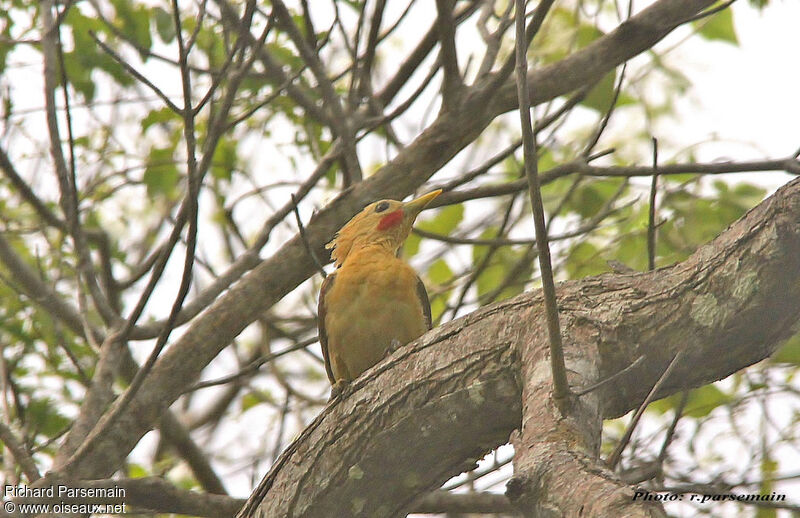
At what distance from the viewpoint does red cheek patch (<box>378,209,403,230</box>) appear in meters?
4.97

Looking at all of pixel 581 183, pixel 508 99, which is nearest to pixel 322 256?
pixel 508 99

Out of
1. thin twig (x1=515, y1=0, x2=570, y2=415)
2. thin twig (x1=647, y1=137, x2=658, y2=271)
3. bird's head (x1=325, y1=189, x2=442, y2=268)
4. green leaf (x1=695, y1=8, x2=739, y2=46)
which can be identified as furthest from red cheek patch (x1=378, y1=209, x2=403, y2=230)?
thin twig (x1=515, y1=0, x2=570, y2=415)

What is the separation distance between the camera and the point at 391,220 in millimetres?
4984

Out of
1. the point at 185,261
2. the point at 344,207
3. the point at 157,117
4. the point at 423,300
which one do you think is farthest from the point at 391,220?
the point at 185,261

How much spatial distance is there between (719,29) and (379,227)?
2320mm

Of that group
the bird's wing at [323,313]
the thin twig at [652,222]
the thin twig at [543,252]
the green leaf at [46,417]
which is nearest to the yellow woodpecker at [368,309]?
the bird's wing at [323,313]

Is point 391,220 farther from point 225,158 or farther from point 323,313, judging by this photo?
point 225,158

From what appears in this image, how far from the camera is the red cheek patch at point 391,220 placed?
16.3ft

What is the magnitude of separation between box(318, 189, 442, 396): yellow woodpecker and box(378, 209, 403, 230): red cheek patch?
0.24 feet

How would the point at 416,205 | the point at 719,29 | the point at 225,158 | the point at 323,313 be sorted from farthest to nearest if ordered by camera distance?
1. the point at 225,158
2. the point at 719,29
3. the point at 416,205
4. the point at 323,313

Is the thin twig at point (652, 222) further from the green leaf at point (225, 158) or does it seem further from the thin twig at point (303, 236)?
the green leaf at point (225, 158)

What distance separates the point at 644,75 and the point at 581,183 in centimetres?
154

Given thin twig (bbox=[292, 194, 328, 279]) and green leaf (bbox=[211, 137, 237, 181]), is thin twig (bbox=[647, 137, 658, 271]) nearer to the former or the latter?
thin twig (bbox=[292, 194, 328, 279])

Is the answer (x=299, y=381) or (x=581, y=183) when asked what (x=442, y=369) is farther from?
(x=299, y=381)
